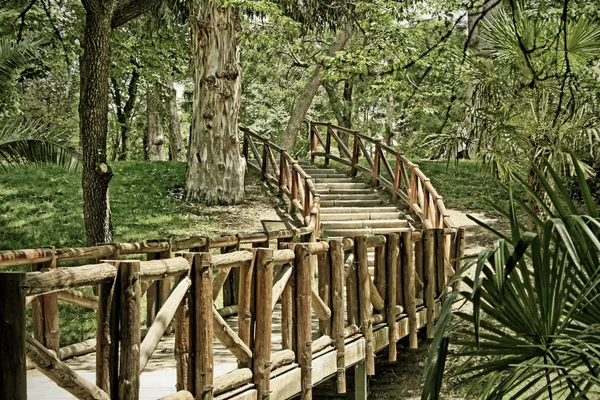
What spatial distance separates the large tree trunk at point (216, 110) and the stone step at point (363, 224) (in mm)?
3105

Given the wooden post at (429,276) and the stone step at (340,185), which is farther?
the stone step at (340,185)

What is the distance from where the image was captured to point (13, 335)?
341 cm

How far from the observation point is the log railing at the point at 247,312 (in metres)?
3.96

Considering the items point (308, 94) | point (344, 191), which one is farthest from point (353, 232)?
point (308, 94)

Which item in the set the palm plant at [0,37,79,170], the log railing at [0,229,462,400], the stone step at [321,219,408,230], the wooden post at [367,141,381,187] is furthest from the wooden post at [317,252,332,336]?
the wooden post at [367,141,381,187]

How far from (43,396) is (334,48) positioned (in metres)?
19.4

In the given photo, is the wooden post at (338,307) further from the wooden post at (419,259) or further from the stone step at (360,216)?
the stone step at (360,216)

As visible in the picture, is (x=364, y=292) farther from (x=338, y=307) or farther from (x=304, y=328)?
(x=304, y=328)

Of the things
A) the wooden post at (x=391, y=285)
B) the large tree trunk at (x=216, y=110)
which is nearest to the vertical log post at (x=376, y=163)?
the large tree trunk at (x=216, y=110)

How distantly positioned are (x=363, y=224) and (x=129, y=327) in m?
12.3

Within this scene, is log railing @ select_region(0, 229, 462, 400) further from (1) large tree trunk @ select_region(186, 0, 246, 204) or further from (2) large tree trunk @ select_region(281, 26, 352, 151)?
(2) large tree trunk @ select_region(281, 26, 352, 151)

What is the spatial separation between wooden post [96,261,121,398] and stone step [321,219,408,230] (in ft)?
39.4

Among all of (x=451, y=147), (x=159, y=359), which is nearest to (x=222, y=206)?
(x=451, y=147)

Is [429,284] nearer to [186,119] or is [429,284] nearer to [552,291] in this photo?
[552,291]
